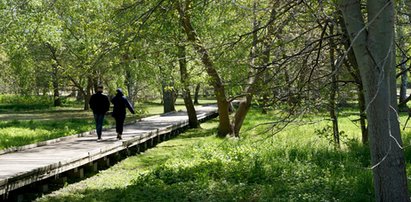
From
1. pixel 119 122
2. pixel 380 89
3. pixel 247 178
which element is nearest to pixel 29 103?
pixel 119 122

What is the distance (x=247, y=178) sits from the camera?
9.19 metres

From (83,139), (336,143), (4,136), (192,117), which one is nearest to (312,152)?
(336,143)

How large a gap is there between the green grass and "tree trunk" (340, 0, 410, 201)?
930mm

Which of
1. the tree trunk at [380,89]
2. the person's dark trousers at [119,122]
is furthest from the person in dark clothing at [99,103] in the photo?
the tree trunk at [380,89]

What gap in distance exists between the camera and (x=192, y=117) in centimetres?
2452

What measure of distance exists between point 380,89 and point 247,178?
449 cm

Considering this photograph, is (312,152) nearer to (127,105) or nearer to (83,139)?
(127,105)

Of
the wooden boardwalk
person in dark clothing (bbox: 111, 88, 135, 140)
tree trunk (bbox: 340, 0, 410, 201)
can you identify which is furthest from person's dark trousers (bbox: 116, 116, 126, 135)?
tree trunk (bbox: 340, 0, 410, 201)

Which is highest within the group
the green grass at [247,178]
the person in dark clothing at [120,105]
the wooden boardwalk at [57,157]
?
A: the person in dark clothing at [120,105]

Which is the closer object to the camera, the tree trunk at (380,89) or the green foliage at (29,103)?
the tree trunk at (380,89)

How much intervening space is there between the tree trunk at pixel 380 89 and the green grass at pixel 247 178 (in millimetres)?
930

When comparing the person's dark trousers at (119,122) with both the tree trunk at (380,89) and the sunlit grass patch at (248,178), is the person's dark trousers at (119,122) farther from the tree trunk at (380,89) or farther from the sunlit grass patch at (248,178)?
the tree trunk at (380,89)

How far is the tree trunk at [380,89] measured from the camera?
5070mm

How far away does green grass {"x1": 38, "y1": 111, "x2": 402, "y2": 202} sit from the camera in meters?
7.76
